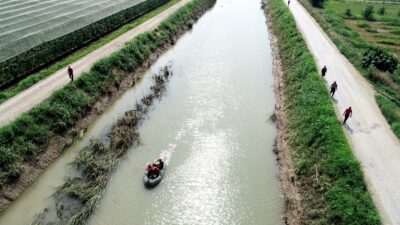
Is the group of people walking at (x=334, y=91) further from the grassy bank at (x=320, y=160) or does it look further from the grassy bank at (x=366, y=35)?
the grassy bank at (x=366, y=35)

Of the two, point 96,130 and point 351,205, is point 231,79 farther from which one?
point 351,205

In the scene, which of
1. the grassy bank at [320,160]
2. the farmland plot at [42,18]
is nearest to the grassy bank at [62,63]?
the farmland plot at [42,18]

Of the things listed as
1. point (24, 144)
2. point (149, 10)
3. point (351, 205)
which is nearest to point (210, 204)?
point (351, 205)

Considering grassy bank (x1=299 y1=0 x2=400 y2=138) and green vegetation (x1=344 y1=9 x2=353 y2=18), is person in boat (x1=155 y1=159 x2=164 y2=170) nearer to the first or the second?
grassy bank (x1=299 y1=0 x2=400 y2=138)

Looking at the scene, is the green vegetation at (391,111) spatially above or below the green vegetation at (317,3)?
below

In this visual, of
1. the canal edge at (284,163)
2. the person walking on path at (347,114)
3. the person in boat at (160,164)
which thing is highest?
the person walking on path at (347,114)

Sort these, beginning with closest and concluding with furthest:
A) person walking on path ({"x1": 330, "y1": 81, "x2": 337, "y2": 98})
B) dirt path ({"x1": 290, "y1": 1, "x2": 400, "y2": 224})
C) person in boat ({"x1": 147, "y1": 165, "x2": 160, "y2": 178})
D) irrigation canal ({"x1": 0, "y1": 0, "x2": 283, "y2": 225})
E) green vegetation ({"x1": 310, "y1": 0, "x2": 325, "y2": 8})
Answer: dirt path ({"x1": 290, "y1": 1, "x2": 400, "y2": 224}) < irrigation canal ({"x1": 0, "y1": 0, "x2": 283, "y2": 225}) < person in boat ({"x1": 147, "y1": 165, "x2": 160, "y2": 178}) < person walking on path ({"x1": 330, "y1": 81, "x2": 337, "y2": 98}) < green vegetation ({"x1": 310, "y1": 0, "x2": 325, "y2": 8})

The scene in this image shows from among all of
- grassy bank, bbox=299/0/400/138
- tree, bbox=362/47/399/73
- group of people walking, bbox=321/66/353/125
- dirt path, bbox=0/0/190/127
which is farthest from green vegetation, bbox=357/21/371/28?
dirt path, bbox=0/0/190/127
